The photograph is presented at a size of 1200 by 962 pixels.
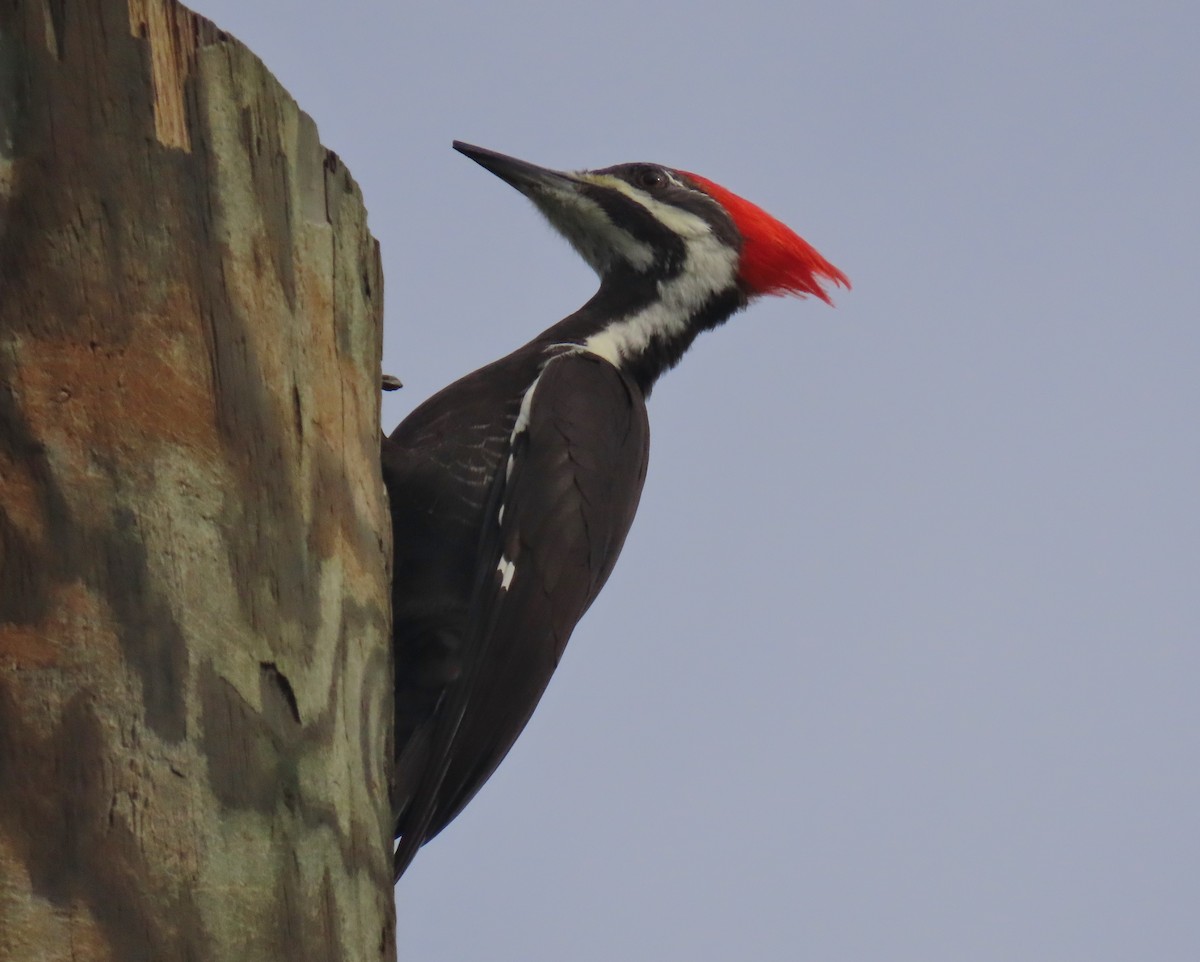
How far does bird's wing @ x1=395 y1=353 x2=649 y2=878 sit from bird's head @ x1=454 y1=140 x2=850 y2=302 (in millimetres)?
691

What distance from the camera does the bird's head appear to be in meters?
4.14

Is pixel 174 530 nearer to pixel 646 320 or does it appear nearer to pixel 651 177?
pixel 646 320

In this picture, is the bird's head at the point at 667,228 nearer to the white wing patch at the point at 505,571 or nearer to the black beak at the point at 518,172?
the black beak at the point at 518,172

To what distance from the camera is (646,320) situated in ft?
13.0

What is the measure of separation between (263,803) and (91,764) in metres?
0.21

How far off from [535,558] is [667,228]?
1.43 metres

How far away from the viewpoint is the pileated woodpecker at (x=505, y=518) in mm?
2898

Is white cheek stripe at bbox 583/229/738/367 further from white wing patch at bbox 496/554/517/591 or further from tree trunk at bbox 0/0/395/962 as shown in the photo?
tree trunk at bbox 0/0/395/962

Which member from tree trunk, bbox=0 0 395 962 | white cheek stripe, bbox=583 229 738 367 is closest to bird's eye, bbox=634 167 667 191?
white cheek stripe, bbox=583 229 738 367

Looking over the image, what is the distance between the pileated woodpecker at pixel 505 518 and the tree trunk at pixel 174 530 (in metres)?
0.69

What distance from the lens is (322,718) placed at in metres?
1.96

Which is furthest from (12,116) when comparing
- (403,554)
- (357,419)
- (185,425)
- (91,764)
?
(403,554)

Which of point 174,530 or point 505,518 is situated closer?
point 174,530

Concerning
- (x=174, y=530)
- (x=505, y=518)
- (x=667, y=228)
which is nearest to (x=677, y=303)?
(x=667, y=228)
